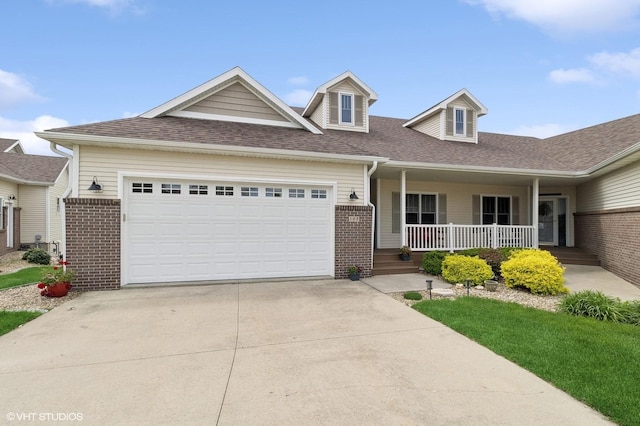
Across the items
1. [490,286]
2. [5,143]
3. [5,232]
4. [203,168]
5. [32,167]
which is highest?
[5,143]

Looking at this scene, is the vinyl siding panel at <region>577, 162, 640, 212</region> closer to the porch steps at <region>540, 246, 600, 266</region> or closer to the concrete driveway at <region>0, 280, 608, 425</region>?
the porch steps at <region>540, 246, 600, 266</region>

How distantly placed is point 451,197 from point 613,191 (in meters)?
4.97

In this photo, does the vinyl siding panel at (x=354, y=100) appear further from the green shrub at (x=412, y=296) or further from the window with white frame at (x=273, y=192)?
the green shrub at (x=412, y=296)

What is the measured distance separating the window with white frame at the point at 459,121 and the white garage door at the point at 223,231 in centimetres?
791

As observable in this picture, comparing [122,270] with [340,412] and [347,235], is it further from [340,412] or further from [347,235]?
[340,412]

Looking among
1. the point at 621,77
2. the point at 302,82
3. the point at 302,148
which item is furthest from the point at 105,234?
the point at 621,77

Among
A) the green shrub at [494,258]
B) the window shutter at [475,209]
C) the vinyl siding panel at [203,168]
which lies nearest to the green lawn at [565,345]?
the green shrub at [494,258]

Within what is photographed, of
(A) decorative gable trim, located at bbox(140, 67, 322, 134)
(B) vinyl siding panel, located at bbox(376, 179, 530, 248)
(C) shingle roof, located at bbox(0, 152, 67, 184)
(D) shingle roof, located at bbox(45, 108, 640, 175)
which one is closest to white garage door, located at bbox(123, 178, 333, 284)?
(D) shingle roof, located at bbox(45, 108, 640, 175)

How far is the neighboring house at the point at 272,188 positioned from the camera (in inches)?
287

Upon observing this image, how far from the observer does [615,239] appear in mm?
9984

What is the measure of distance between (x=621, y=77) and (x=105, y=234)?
1864cm

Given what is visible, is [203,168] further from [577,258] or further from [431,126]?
[577,258]

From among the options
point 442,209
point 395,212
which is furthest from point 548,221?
point 395,212

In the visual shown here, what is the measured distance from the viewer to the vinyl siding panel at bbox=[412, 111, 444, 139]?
13559 millimetres
